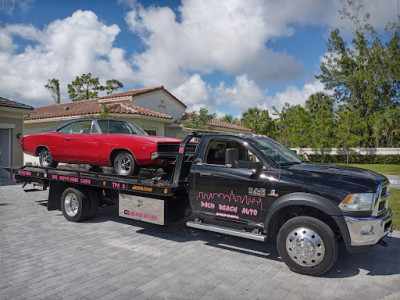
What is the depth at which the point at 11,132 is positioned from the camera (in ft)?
50.1

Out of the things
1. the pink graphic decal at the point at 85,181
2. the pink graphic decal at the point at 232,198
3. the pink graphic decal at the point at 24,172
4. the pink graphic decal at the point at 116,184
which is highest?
the pink graphic decal at the point at 24,172

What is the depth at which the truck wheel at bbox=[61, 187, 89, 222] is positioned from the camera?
22.8 ft

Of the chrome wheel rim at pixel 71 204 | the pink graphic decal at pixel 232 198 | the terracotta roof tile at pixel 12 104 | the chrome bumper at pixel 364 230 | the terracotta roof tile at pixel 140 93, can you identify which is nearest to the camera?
the chrome bumper at pixel 364 230

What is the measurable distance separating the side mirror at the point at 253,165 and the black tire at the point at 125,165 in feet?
7.76

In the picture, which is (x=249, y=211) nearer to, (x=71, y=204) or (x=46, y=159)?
(x=71, y=204)

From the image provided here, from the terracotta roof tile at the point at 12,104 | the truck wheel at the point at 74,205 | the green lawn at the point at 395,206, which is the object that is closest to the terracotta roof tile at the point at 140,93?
the terracotta roof tile at the point at 12,104

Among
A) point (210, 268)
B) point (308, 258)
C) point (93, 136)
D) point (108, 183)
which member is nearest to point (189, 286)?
point (210, 268)

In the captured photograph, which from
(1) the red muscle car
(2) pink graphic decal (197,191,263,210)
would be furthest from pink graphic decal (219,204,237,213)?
(1) the red muscle car

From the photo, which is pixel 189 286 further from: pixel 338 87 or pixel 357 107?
pixel 338 87

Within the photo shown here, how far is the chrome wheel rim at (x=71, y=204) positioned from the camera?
7.18 metres

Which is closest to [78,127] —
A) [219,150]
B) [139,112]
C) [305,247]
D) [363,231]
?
[219,150]

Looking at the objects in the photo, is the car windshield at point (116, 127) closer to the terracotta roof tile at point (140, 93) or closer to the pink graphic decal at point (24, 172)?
the pink graphic decal at point (24, 172)

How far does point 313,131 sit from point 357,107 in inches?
578

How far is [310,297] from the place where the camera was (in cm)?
375
